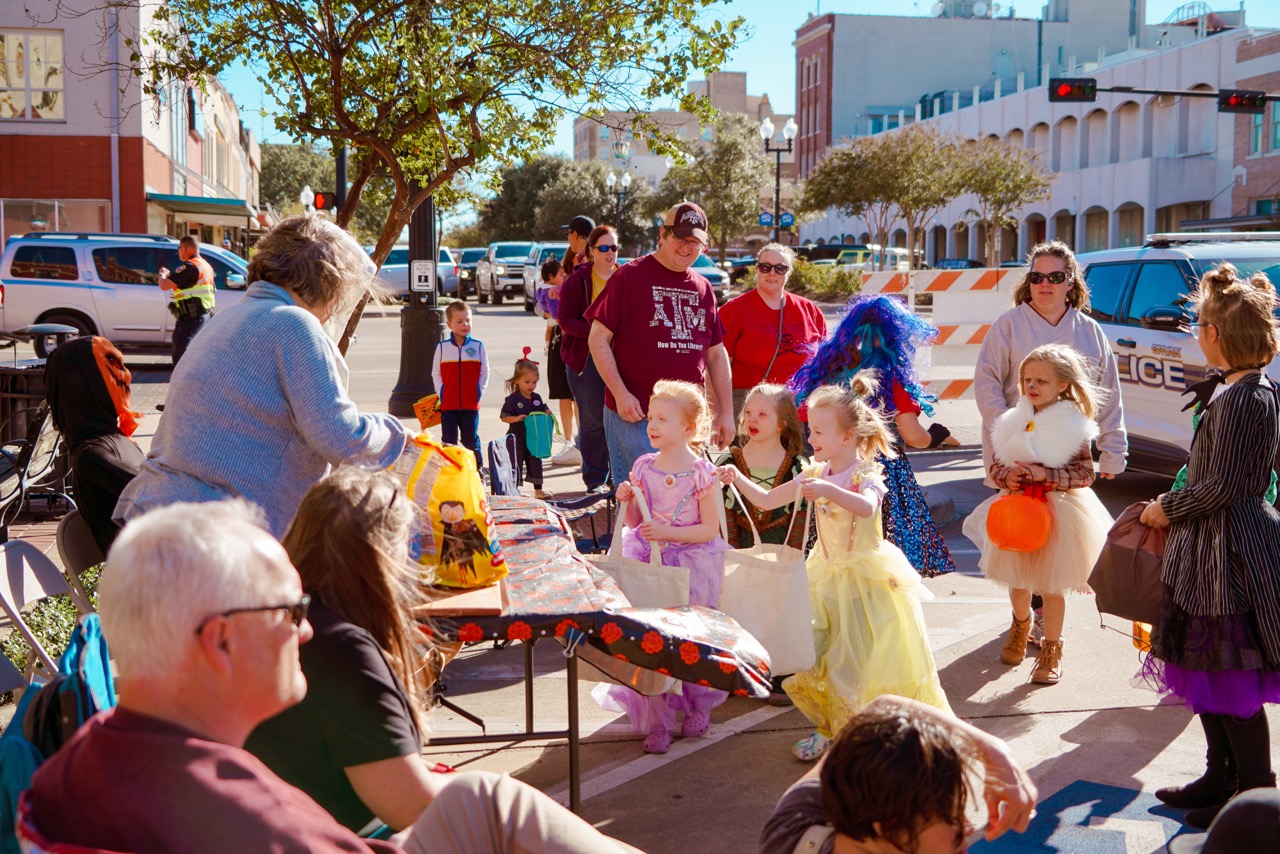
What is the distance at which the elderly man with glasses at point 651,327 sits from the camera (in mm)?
6156

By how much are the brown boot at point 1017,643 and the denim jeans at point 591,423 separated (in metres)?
3.42

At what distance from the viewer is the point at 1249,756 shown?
4.10m

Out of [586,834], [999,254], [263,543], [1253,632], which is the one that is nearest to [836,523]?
[1253,632]

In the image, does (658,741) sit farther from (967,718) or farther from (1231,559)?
(1231,559)

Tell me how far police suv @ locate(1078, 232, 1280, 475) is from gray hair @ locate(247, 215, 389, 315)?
723 centimetres

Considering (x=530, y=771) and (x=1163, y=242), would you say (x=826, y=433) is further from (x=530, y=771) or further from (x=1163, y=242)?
(x=1163, y=242)

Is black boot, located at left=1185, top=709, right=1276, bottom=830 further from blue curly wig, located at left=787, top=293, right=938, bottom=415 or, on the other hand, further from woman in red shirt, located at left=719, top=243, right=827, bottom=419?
woman in red shirt, located at left=719, top=243, right=827, bottom=419

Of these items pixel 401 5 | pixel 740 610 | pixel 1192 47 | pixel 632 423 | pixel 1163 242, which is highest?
pixel 1192 47

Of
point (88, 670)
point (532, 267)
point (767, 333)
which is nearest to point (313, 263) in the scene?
point (88, 670)

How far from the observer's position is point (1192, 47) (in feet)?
153

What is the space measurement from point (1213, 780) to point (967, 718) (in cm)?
112

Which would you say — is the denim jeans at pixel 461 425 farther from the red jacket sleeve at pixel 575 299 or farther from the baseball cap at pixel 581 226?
the red jacket sleeve at pixel 575 299

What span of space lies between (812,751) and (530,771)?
105 cm

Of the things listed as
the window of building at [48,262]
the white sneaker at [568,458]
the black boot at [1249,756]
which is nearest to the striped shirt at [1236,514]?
the black boot at [1249,756]
